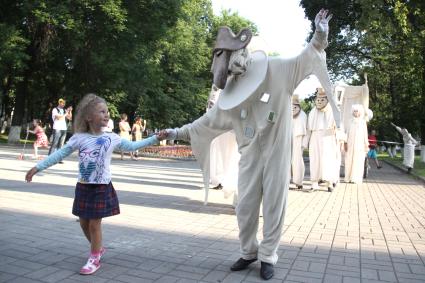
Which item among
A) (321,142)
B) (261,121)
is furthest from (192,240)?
(321,142)

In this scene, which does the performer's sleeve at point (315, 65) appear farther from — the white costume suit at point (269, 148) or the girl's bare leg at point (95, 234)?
the girl's bare leg at point (95, 234)

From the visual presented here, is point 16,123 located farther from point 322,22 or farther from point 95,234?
point 322,22

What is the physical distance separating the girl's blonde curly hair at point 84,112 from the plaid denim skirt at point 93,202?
533 mm

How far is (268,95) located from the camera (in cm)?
427

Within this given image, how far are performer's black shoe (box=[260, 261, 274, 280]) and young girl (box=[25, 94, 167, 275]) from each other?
1.47 meters

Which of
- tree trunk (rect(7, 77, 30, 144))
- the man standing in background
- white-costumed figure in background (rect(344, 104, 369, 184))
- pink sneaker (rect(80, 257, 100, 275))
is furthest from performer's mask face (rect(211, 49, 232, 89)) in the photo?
tree trunk (rect(7, 77, 30, 144))

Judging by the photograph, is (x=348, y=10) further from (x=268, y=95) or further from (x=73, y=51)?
(x=268, y=95)

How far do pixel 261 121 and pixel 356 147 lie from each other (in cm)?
1172

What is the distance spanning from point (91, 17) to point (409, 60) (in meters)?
17.1

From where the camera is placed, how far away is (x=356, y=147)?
15.2m

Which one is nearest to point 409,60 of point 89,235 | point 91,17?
point 91,17

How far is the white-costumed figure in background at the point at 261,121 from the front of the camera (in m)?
4.25

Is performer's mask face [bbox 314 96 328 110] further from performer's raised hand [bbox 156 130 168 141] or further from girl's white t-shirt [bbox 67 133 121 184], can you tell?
girl's white t-shirt [bbox 67 133 121 184]

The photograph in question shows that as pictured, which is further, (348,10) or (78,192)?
(348,10)
